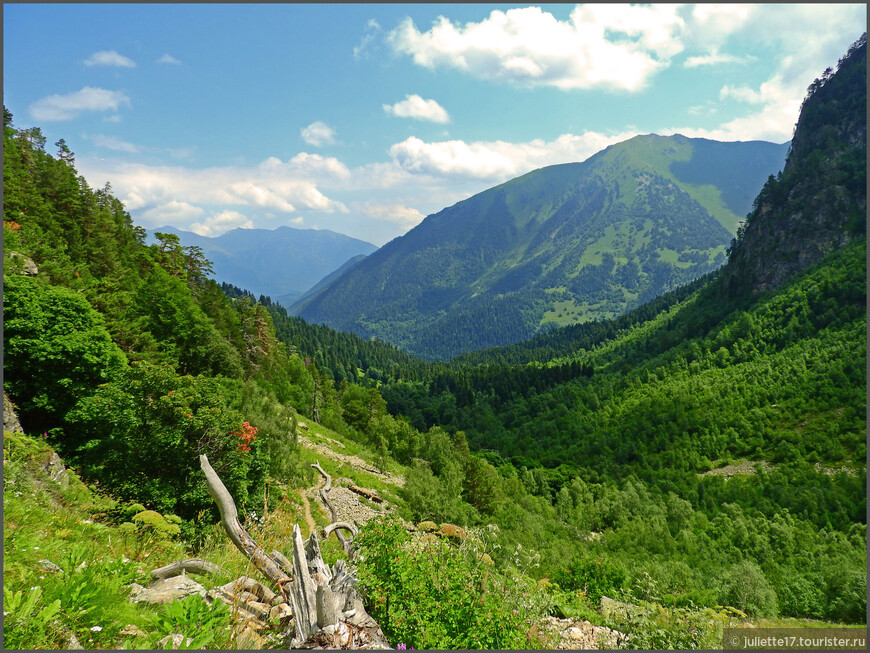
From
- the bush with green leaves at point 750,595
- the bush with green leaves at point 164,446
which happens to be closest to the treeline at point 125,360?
the bush with green leaves at point 164,446

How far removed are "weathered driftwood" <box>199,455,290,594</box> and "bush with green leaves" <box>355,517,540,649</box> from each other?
1.49m

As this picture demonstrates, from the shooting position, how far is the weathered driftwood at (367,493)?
2753 centimetres

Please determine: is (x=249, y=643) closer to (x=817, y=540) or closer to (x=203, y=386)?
(x=203, y=386)

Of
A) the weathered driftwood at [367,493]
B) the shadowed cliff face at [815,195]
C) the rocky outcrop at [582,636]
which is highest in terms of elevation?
the shadowed cliff face at [815,195]

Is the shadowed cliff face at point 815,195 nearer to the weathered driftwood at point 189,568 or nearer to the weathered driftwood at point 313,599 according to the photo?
the weathered driftwood at point 313,599

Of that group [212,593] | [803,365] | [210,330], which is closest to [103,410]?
[212,593]

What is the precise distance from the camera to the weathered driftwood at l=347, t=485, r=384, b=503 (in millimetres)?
27531

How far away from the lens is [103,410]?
46.0 feet

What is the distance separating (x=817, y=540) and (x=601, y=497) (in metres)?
21.5

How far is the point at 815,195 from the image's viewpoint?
105812mm

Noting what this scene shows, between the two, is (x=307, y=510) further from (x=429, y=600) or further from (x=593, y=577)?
(x=429, y=600)

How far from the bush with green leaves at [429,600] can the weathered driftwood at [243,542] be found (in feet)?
4.89

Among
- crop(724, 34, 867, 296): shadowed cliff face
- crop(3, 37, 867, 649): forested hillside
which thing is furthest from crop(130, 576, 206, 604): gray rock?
crop(724, 34, 867, 296): shadowed cliff face

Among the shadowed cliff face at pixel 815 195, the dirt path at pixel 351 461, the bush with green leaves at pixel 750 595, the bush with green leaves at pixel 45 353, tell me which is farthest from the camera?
the shadowed cliff face at pixel 815 195
